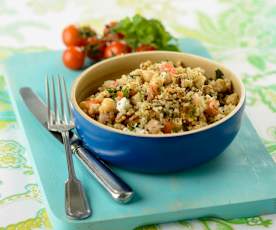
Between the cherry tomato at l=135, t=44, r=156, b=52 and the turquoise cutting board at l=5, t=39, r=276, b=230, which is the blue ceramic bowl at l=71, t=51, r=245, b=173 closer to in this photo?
the turquoise cutting board at l=5, t=39, r=276, b=230

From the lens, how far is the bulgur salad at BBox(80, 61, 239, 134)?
2236 mm

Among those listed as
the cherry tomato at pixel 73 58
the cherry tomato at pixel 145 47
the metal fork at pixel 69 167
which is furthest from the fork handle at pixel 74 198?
the cherry tomato at pixel 145 47

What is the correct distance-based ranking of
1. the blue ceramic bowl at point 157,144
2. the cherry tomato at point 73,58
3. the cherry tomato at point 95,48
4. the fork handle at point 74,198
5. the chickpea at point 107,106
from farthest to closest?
1. the cherry tomato at point 95,48
2. the cherry tomato at point 73,58
3. the chickpea at point 107,106
4. the blue ceramic bowl at point 157,144
5. the fork handle at point 74,198

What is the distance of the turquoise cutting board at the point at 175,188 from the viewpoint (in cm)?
207

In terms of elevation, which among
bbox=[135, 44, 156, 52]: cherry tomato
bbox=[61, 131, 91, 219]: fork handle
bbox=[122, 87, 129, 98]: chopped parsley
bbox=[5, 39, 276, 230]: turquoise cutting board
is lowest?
bbox=[5, 39, 276, 230]: turquoise cutting board

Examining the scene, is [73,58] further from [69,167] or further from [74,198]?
[74,198]

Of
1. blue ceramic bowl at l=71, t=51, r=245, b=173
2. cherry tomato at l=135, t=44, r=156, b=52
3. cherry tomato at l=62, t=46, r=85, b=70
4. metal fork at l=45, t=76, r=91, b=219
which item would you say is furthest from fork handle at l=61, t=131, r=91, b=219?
cherry tomato at l=135, t=44, r=156, b=52

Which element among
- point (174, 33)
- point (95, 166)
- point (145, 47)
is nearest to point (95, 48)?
point (145, 47)

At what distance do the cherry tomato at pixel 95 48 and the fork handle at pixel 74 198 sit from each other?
3.41 feet

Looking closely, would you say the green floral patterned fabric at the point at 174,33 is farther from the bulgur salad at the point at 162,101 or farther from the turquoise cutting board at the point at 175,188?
the bulgur salad at the point at 162,101

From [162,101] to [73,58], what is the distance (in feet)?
3.07

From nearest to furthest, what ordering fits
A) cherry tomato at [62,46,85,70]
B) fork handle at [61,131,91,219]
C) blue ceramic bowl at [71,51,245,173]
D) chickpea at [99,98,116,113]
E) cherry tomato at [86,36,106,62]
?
Answer: fork handle at [61,131,91,219]
blue ceramic bowl at [71,51,245,173]
chickpea at [99,98,116,113]
cherry tomato at [62,46,85,70]
cherry tomato at [86,36,106,62]

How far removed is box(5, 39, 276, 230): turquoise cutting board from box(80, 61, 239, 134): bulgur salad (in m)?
0.18

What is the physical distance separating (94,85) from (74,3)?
153 centimetres
